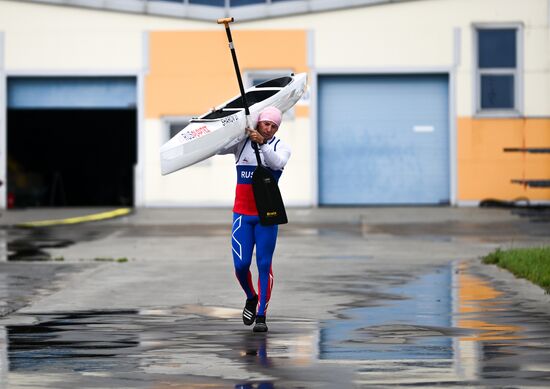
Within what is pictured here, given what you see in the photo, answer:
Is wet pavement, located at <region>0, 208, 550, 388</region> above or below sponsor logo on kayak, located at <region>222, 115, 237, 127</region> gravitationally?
below

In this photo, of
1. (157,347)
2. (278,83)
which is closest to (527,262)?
(278,83)

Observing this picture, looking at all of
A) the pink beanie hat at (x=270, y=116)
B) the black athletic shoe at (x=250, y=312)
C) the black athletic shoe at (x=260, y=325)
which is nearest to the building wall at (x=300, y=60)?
the pink beanie hat at (x=270, y=116)

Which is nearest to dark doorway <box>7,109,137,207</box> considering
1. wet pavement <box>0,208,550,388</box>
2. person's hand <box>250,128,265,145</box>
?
wet pavement <box>0,208,550,388</box>

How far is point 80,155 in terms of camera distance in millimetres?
41375

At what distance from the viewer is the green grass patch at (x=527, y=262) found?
1585cm

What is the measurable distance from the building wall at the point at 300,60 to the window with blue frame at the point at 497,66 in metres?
0.31

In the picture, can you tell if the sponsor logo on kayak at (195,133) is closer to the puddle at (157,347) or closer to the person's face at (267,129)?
the person's face at (267,129)

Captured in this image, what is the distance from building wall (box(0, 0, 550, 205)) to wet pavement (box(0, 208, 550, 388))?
8.73m

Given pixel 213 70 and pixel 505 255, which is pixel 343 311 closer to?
pixel 505 255

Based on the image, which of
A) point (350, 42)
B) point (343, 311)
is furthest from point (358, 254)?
point (350, 42)

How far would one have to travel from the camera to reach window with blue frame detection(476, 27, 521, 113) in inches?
1291

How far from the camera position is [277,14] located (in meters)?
32.7

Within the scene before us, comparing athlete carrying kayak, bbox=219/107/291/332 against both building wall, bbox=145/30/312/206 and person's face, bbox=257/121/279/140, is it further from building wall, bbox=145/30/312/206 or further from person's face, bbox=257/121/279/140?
building wall, bbox=145/30/312/206

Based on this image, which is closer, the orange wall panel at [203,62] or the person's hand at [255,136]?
the person's hand at [255,136]
